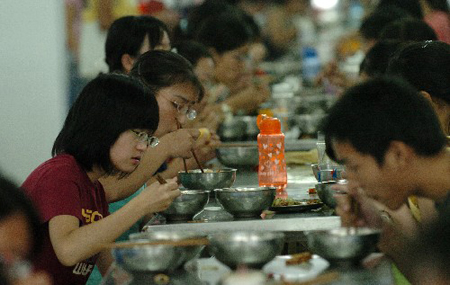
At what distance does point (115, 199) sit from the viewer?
3848mm

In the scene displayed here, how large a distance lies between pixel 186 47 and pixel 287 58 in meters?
8.27

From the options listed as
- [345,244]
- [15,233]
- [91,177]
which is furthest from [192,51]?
[15,233]

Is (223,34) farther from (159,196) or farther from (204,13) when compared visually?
(159,196)

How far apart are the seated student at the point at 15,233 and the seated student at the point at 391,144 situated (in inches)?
→ 38.8

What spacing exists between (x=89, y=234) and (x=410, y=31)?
3.11 metres

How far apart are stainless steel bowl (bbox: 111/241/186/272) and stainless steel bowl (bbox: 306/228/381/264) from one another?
0.40m

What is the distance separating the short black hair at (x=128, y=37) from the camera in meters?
4.93

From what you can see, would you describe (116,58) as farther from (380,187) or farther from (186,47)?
(380,187)

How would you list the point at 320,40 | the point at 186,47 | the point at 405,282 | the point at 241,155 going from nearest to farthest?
the point at 405,282 → the point at 241,155 → the point at 186,47 → the point at 320,40

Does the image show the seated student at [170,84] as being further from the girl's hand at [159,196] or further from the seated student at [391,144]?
the seated student at [391,144]

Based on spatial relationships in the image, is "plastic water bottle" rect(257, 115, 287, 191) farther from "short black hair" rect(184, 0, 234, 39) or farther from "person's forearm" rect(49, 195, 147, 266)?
"short black hair" rect(184, 0, 234, 39)

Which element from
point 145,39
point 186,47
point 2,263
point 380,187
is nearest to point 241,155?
point 145,39

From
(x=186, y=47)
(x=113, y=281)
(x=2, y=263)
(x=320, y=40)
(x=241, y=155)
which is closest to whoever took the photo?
(x=2, y=263)

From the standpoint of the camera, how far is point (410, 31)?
208 inches
